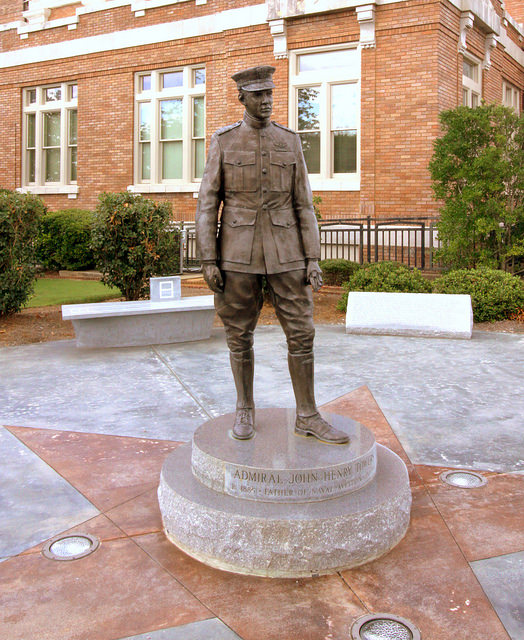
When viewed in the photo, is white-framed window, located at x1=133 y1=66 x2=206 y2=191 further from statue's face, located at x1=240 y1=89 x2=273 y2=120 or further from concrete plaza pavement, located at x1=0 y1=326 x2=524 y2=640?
statue's face, located at x1=240 y1=89 x2=273 y2=120

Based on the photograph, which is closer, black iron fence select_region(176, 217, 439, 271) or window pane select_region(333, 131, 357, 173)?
black iron fence select_region(176, 217, 439, 271)

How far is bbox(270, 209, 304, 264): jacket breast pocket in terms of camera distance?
12.1ft

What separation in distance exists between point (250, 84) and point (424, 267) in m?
11.0

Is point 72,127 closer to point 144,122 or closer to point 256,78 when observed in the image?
point 144,122

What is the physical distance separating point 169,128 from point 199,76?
5.60 ft

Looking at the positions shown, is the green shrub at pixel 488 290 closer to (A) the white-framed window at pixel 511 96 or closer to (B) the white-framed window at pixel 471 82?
(B) the white-framed window at pixel 471 82

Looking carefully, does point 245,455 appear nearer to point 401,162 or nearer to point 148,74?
point 401,162

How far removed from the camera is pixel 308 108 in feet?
52.9

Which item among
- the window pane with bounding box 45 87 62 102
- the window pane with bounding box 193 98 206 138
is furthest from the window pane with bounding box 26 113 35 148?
the window pane with bounding box 193 98 206 138

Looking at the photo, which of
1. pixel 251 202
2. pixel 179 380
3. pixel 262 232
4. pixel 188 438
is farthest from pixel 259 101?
pixel 179 380

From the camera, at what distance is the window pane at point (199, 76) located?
59.5ft

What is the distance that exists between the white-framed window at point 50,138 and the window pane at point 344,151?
852cm

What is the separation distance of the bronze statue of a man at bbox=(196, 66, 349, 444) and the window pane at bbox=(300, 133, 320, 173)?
12784mm

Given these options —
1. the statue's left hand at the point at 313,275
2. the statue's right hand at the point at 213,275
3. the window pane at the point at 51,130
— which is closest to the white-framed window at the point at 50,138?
the window pane at the point at 51,130
